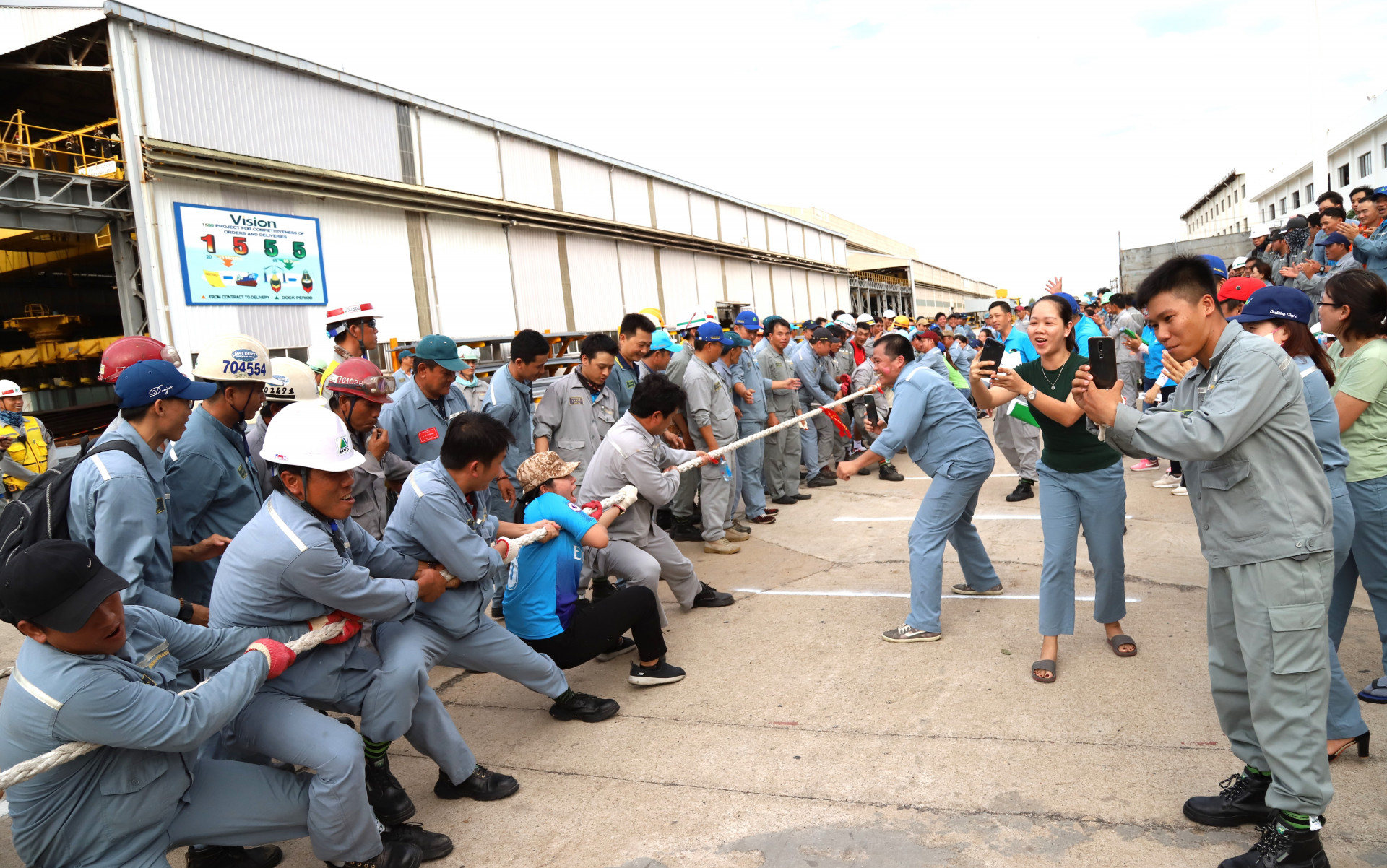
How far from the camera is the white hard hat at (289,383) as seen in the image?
4570 millimetres

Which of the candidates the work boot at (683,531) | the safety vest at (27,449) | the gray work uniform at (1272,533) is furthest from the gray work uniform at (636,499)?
the safety vest at (27,449)

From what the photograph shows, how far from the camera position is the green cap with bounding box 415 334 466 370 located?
5523mm

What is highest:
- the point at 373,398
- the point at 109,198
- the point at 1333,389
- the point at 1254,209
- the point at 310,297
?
the point at 1254,209

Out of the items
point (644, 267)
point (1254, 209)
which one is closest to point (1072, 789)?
point (644, 267)

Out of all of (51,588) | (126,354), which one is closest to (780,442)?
(126,354)

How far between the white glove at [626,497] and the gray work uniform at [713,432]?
222 cm

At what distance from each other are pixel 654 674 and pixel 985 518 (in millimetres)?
4577

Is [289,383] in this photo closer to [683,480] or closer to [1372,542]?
[683,480]

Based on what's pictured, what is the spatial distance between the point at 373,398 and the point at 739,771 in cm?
280

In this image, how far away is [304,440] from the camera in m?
2.97

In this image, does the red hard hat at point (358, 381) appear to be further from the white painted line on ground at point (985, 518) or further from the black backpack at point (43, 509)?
the white painted line on ground at point (985, 518)

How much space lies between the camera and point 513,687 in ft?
15.6

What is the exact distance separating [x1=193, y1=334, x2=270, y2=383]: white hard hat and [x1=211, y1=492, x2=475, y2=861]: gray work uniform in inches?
43.9

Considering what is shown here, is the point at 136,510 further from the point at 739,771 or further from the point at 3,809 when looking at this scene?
the point at 739,771
